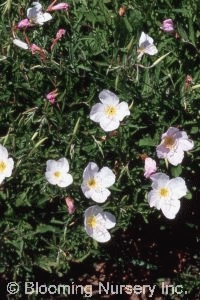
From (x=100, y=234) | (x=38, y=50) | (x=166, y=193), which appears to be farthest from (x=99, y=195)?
(x=38, y=50)

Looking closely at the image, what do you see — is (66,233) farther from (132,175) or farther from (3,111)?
(3,111)

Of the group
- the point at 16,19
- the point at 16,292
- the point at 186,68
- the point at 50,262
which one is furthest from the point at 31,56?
the point at 16,292

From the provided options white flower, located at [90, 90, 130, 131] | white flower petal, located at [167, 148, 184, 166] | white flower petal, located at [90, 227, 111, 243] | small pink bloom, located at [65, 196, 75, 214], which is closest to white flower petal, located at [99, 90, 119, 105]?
white flower, located at [90, 90, 130, 131]

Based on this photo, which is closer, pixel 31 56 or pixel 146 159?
pixel 146 159

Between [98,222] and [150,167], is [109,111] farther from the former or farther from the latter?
[98,222]

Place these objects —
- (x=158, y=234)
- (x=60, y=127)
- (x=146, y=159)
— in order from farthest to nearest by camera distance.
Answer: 1. (x=158, y=234)
2. (x=60, y=127)
3. (x=146, y=159)

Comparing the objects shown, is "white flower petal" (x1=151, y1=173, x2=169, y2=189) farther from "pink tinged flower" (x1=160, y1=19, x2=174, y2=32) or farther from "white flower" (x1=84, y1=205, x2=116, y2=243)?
"pink tinged flower" (x1=160, y1=19, x2=174, y2=32)

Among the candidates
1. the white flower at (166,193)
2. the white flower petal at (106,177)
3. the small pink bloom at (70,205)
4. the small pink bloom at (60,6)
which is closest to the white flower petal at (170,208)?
the white flower at (166,193)

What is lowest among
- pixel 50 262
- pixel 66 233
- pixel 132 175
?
pixel 50 262
